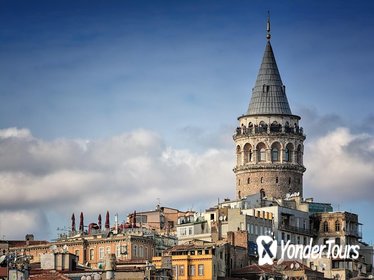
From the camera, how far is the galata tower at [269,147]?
155 metres

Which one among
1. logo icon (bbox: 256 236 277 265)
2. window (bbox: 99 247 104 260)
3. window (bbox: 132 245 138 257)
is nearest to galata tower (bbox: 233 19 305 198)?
logo icon (bbox: 256 236 277 265)

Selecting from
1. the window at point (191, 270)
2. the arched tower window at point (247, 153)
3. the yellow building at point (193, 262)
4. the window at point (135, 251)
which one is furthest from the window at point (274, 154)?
the window at point (191, 270)

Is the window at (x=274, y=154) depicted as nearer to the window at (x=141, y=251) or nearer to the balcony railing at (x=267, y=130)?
the balcony railing at (x=267, y=130)

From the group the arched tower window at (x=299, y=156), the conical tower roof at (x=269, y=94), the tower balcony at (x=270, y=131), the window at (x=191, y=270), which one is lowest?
the window at (x=191, y=270)

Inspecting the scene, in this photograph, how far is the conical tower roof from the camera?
157 meters

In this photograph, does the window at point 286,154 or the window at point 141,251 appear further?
the window at point 286,154

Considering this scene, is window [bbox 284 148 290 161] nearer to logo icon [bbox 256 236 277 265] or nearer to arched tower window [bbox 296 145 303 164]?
arched tower window [bbox 296 145 303 164]

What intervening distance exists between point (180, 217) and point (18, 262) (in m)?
38.0

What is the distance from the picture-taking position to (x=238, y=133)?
518 ft

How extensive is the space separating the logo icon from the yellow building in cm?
1282

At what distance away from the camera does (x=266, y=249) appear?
139625 millimetres

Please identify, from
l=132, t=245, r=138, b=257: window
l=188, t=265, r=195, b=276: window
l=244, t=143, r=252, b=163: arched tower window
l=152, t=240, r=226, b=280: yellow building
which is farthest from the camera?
l=244, t=143, r=252, b=163: arched tower window

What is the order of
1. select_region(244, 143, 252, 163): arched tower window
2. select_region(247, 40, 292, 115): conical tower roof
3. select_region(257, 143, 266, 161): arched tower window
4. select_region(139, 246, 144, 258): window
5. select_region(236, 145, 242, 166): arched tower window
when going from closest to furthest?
select_region(139, 246, 144, 258): window, select_region(257, 143, 266, 161): arched tower window, select_region(244, 143, 252, 163): arched tower window, select_region(236, 145, 242, 166): arched tower window, select_region(247, 40, 292, 115): conical tower roof

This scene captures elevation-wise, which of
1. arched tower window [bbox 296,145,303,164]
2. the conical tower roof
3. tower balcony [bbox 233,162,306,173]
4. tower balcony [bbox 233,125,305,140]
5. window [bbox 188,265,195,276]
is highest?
the conical tower roof
